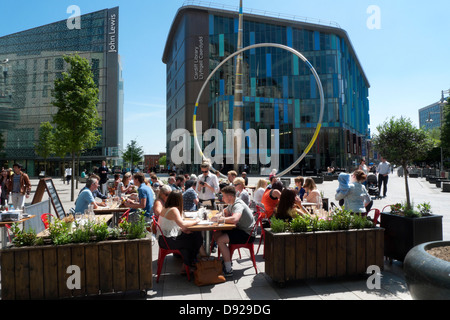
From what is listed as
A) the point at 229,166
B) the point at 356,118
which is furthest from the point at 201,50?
the point at 356,118

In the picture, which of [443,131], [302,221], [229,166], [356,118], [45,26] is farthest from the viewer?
[356,118]

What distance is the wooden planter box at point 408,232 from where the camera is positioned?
16.6 ft

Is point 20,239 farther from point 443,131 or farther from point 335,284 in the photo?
point 443,131

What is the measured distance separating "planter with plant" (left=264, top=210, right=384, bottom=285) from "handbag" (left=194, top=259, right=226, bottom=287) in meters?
0.74

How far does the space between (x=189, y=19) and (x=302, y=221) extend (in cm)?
5091

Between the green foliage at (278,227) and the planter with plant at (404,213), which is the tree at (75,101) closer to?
the green foliage at (278,227)

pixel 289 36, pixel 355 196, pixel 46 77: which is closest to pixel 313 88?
pixel 289 36

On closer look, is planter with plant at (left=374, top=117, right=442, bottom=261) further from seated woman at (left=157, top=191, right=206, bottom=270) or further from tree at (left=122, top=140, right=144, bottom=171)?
tree at (left=122, top=140, right=144, bottom=171)

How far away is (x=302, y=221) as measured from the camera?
461cm

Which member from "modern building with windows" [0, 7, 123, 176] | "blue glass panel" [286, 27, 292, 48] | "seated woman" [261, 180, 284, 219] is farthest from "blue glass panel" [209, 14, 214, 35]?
"seated woman" [261, 180, 284, 219]

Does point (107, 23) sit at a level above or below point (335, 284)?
above

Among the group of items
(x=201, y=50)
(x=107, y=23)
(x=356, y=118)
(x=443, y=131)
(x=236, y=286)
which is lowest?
(x=236, y=286)

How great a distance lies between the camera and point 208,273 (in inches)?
187
